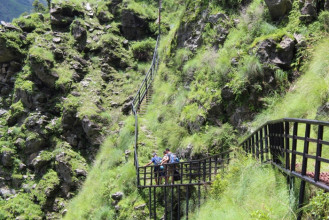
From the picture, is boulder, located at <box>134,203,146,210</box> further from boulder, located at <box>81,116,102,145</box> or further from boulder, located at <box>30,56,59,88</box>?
boulder, located at <box>30,56,59,88</box>

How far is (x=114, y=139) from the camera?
14961mm

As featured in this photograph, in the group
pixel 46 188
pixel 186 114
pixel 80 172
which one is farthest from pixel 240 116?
pixel 46 188

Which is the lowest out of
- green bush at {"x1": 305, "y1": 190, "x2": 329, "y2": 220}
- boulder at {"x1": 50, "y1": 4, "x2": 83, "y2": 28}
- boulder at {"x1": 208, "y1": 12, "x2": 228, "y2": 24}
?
green bush at {"x1": 305, "y1": 190, "x2": 329, "y2": 220}

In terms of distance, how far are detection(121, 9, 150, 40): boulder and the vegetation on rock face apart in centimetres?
9

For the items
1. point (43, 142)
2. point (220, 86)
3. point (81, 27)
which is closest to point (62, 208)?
point (43, 142)

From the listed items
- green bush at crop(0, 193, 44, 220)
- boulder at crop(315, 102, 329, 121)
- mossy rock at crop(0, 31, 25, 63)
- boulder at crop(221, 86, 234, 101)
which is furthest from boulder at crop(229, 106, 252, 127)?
mossy rock at crop(0, 31, 25, 63)

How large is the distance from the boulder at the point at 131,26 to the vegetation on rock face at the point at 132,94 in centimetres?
9

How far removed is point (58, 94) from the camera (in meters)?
18.7

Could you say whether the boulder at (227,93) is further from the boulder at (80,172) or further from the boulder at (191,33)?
the boulder at (80,172)

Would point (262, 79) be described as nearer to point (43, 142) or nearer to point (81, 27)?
point (43, 142)

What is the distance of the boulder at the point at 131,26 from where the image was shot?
2309 cm

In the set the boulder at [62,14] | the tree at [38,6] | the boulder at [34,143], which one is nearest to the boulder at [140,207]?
the boulder at [34,143]

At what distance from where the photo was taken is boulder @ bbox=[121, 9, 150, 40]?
23094mm

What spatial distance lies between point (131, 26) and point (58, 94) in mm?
8895
